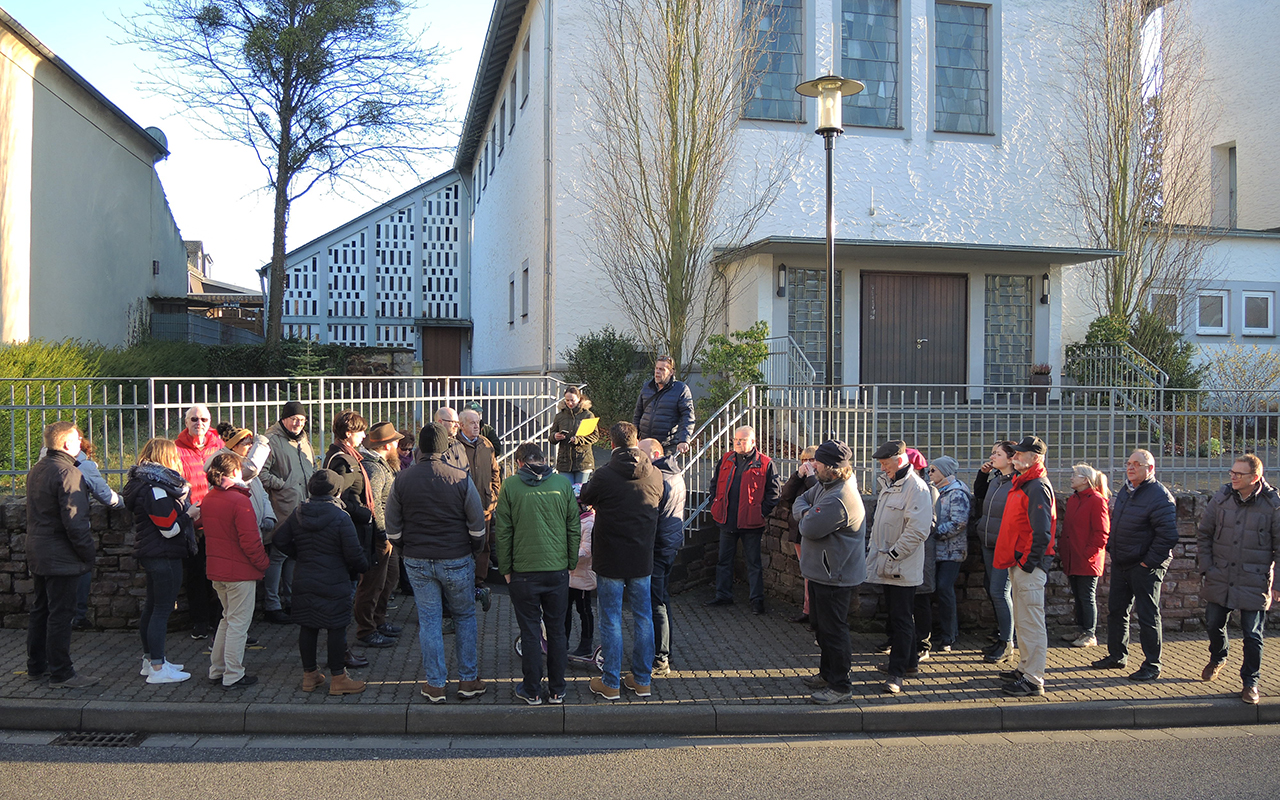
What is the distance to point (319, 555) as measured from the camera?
6.07 m

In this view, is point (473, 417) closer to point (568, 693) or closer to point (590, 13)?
point (568, 693)

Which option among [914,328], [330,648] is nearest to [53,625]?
[330,648]

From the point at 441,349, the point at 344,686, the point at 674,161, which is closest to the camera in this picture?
the point at 344,686

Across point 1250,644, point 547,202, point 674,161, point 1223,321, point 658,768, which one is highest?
point 674,161

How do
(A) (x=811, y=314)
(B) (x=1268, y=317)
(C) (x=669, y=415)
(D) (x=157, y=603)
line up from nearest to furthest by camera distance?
(D) (x=157, y=603) < (C) (x=669, y=415) < (A) (x=811, y=314) < (B) (x=1268, y=317)

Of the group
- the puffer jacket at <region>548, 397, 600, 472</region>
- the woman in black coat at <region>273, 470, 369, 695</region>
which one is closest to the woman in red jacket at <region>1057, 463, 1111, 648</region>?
the puffer jacket at <region>548, 397, 600, 472</region>

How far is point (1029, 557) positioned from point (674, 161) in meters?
10.3

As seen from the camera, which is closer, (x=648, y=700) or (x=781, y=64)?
(x=648, y=700)

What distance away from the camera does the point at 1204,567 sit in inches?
269

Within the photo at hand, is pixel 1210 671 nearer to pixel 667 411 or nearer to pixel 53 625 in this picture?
pixel 667 411

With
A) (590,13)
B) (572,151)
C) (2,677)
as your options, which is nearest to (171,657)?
(2,677)

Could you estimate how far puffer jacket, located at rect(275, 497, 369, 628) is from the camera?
6039 mm

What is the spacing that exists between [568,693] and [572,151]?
39.3 feet

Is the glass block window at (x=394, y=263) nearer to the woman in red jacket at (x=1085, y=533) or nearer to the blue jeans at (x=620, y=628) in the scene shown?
the blue jeans at (x=620, y=628)
